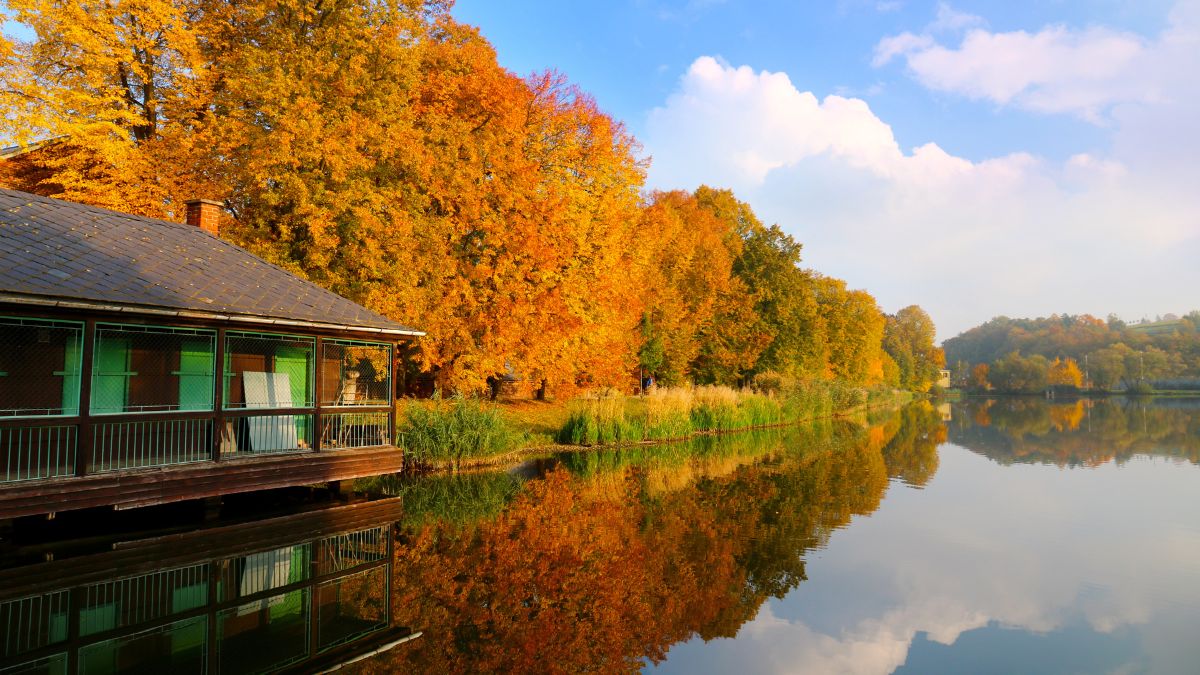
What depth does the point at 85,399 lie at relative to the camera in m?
9.85

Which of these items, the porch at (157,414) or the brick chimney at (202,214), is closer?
the porch at (157,414)

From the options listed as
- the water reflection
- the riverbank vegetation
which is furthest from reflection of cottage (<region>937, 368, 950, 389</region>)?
the water reflection

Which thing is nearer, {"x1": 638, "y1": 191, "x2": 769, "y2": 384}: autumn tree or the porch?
the porch

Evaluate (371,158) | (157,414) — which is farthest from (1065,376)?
(157,414)

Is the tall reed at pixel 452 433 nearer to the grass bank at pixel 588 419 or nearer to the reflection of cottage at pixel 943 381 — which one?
the grass bank at pixel 588 419

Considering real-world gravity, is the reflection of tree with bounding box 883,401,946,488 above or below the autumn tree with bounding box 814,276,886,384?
below

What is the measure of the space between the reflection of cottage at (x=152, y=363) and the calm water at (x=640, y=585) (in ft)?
3.01

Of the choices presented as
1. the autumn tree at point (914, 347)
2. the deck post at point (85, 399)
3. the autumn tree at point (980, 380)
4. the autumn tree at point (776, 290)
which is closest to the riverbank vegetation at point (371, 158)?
the deck post at point (85, 399)

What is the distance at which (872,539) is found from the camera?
11234mm

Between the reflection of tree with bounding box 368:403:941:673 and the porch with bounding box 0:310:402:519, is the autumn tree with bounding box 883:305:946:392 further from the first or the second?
the porch with bounding box 0:310:402:519

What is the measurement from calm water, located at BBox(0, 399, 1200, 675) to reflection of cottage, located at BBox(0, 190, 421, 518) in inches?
36.1

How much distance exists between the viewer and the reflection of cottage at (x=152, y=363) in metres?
9.70

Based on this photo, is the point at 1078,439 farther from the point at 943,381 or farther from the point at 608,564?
the point at 943,381

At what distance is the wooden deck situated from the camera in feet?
30.3
